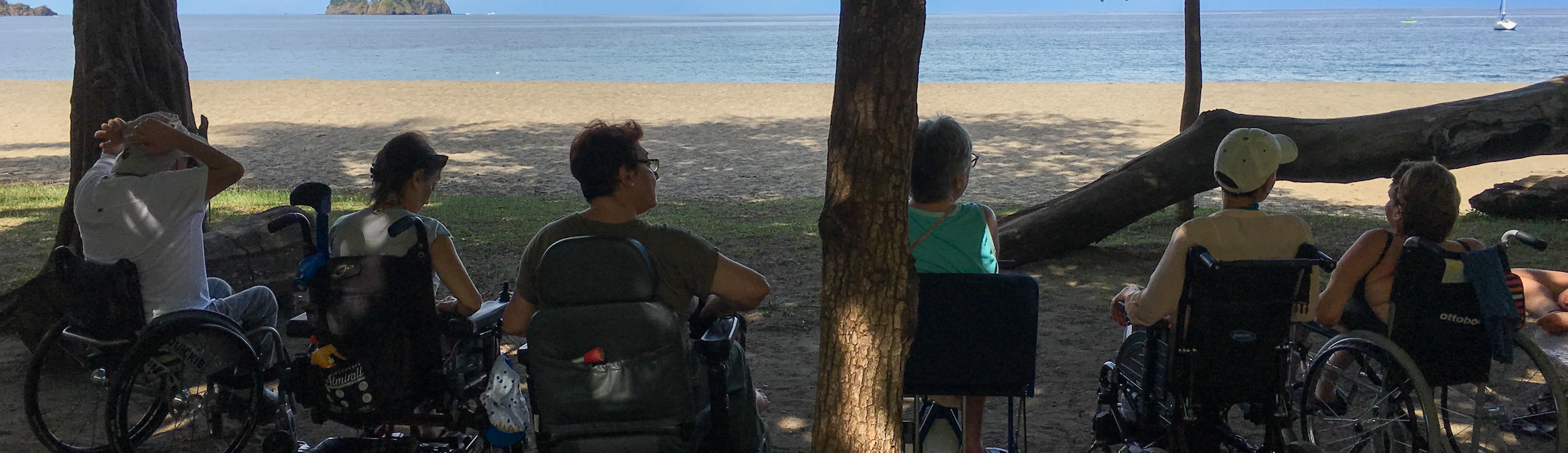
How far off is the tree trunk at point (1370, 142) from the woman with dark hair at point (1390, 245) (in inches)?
117

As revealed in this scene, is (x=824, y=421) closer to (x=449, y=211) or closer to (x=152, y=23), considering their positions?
(x=152, y=23)

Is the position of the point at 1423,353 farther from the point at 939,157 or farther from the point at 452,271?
the point at 452,271

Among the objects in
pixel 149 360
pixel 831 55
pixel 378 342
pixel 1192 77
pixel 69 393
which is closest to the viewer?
pixel 378 342

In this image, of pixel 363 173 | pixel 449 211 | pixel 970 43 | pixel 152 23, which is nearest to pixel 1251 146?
pixel 152 23

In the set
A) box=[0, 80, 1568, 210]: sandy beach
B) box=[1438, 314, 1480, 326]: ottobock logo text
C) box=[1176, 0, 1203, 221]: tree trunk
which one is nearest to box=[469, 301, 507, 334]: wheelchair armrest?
box=[1438, 314, 1480, 326]: ottobock logo text

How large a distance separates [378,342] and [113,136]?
1.46 meters

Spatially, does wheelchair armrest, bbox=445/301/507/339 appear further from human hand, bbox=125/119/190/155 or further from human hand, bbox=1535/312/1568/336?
human hand, bbox=1535/312/1568/336

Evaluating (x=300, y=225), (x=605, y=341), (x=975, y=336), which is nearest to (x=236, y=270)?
(x=300, y=225)

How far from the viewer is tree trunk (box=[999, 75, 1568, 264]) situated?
6219 millimetres

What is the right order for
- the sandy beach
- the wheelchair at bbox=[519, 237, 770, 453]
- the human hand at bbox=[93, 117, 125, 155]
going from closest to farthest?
the wheelchair at bbox=[519, 237, 770, 453] < the human hand at bbox=[93, 117, 125, 155] < the sandy beach

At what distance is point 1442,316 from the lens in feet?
9.91

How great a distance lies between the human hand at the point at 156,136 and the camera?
3438 millimetres

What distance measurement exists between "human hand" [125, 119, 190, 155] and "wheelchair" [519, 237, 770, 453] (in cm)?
171

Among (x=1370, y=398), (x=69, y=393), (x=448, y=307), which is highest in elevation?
(x=448, y=307)
